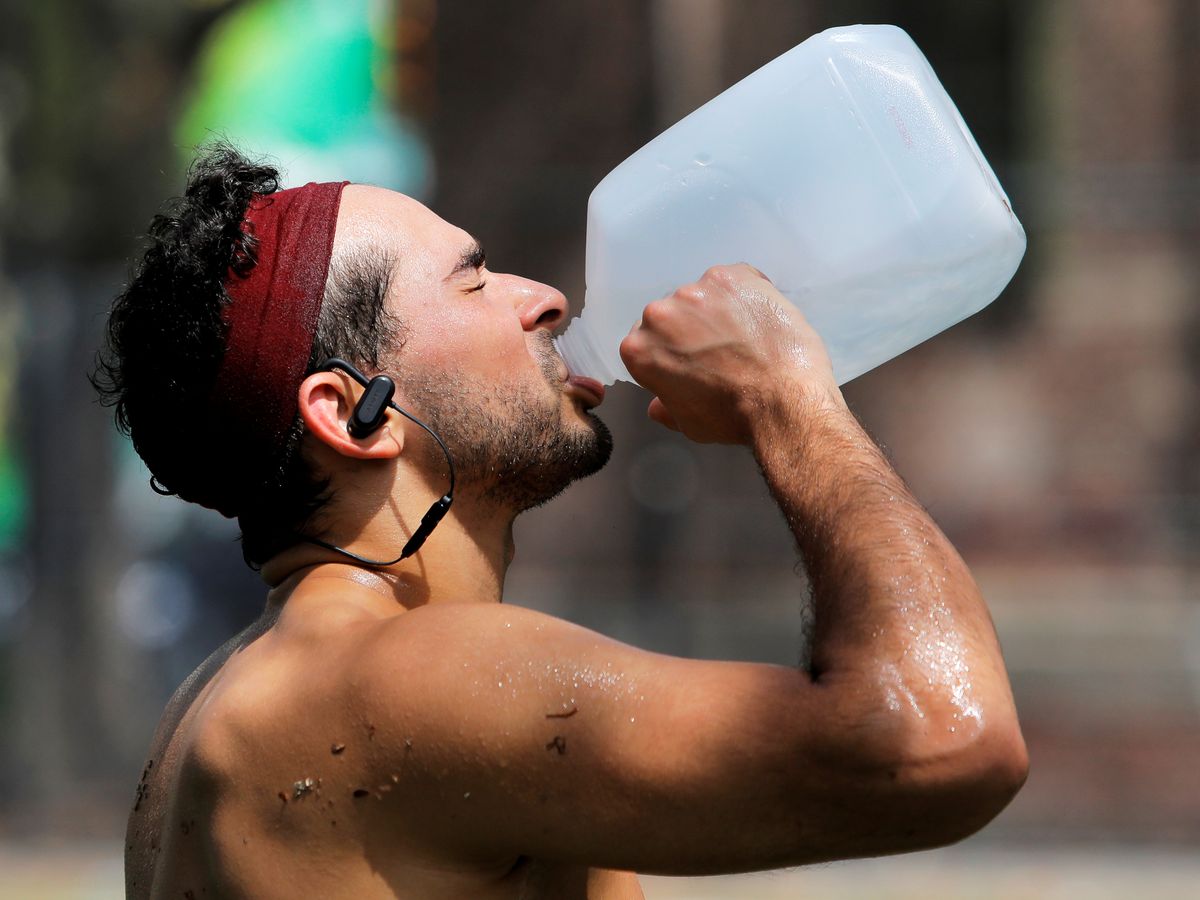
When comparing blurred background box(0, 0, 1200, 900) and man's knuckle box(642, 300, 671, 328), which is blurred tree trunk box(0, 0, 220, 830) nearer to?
blurred background box(0, 0, 1200, 900)

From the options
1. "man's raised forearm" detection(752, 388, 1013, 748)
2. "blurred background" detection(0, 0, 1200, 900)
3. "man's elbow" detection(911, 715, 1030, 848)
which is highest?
"man's raised forearm" detection(752, 388, 1013, 748)

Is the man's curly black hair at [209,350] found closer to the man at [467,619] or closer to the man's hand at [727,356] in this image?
the man at [467,619]

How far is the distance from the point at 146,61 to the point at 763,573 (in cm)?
510

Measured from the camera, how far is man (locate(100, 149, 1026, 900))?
Answer: 202cm

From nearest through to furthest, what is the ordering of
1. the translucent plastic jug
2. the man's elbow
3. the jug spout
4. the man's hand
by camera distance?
the man's elbow < the man's hand < the translucent plastic jug < the jug spout

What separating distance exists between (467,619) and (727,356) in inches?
22.5

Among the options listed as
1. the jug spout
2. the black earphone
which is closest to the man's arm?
the black earphone

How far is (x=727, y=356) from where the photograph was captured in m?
2.37

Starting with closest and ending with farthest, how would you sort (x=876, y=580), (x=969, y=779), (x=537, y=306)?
(x=969, y=779) < (x=876, y=580) < (x=537, y=306)

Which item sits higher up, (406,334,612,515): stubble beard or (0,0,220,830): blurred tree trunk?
(406,334,612,515): stubble beard

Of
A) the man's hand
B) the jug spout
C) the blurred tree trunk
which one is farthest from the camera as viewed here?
the blurred tree trunk

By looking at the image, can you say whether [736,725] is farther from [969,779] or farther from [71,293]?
[71,293]

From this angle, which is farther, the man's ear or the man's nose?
the man's nose

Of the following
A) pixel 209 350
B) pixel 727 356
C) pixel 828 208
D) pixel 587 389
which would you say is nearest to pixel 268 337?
pixel 209 350
